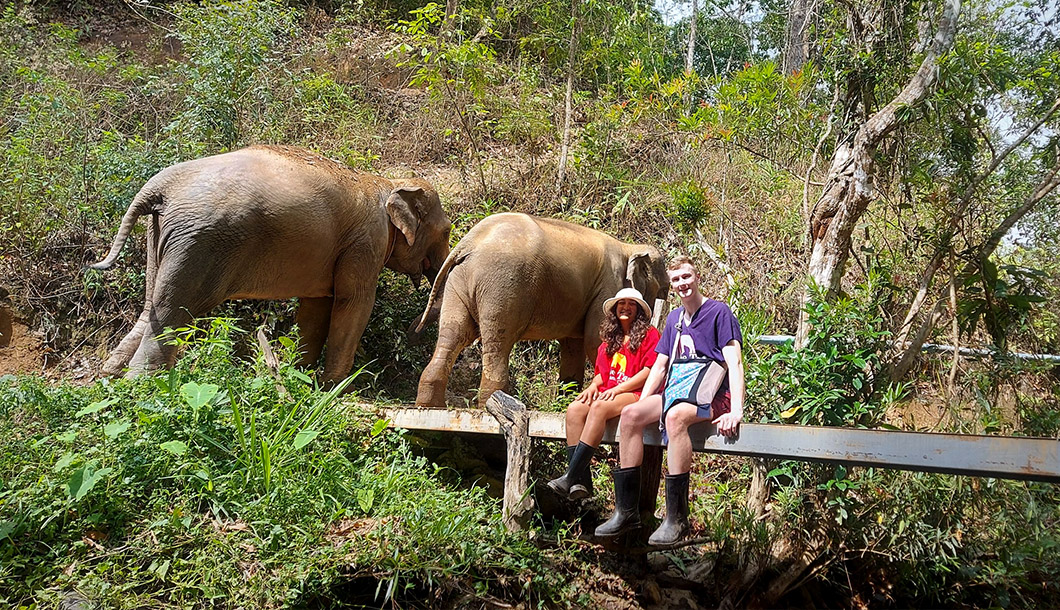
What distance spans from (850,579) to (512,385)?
12.4ft

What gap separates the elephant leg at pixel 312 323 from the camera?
8.00m

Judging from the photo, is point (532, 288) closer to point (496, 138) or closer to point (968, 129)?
point (968, 129)

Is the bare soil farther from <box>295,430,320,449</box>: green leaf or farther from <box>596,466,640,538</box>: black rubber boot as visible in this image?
<box>596,466,640,538</box>: black rubber boot

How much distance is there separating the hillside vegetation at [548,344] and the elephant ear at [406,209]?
1.09 m

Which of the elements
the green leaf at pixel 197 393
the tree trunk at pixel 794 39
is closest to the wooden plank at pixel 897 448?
the green leaf at pixel 197 393

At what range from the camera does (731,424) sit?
4.18 metres

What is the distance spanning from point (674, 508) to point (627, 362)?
968 millimetres

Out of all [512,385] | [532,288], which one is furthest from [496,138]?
[532,288]

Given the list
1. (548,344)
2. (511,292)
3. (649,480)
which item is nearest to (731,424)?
(649,480)

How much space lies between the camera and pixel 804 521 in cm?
576

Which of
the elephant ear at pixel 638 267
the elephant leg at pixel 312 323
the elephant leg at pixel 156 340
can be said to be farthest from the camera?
the elephant leg at pixel 312 323

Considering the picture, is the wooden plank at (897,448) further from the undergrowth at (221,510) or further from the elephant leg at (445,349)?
the elephant leg at (445,349)

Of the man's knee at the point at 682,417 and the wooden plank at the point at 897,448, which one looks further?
the man's knee at the point at 682,417

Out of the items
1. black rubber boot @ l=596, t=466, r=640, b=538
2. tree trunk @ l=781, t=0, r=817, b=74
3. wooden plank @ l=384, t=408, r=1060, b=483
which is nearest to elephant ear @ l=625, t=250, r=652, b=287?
wooden plank @ l=384, t=408, r=1060, b=483
